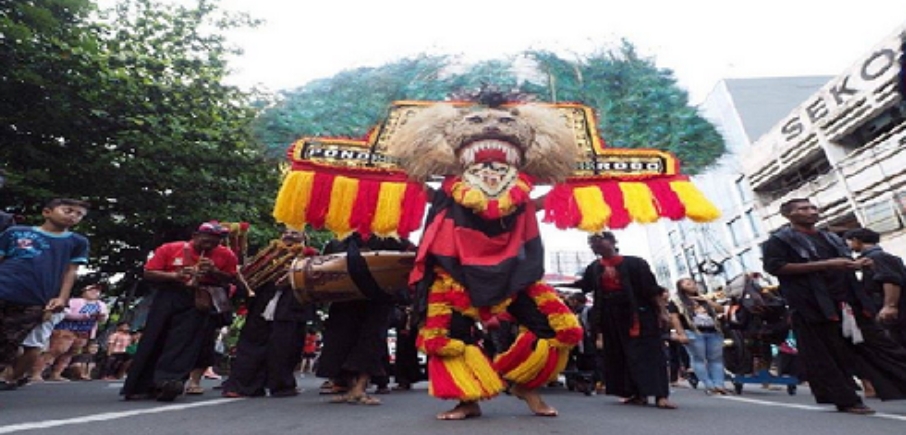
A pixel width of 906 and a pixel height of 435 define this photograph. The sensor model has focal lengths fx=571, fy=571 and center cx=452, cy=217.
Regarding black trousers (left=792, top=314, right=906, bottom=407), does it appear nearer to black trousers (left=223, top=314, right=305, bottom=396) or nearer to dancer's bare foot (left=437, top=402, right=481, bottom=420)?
dancer's bare foot (left=437, top=402, right=481, bottom=420)

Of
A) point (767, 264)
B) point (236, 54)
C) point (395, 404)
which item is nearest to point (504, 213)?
point (395, 404)

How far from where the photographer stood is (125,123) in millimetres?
9258

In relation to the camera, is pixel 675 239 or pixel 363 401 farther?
pixel 675 239

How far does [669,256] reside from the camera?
4134 centimetres

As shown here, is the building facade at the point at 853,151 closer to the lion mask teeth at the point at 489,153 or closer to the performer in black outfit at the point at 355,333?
the lion mask teeth at the point at 489,153

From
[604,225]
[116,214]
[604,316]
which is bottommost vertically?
[604,316]

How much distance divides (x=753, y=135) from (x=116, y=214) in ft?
92.0

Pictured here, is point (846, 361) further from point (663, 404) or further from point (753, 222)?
point (753, 222)

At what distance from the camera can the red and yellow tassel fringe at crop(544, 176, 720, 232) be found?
363cm

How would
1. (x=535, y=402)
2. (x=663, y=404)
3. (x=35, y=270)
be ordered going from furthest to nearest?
1. (x=663, y=404)
2. (x=35, y=270)
3. (x=535, y=402)

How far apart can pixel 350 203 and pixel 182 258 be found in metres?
1.61

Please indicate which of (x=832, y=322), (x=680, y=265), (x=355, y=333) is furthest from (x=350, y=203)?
(x=680, y=265)

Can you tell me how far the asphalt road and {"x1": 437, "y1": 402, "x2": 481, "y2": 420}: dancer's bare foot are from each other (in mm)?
60

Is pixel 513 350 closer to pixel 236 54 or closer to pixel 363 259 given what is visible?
pixel 363 259
